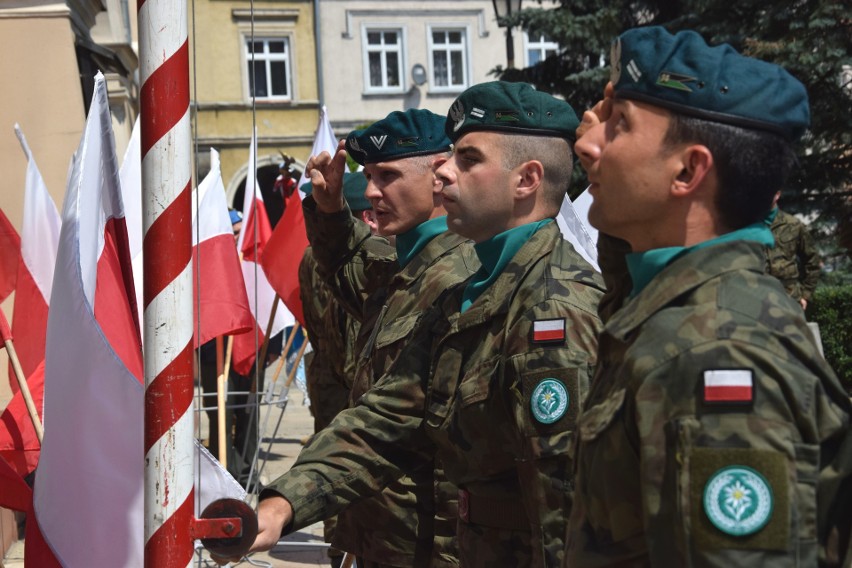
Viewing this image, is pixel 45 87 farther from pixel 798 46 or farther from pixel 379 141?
pixel 798 46

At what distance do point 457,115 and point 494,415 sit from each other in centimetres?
97

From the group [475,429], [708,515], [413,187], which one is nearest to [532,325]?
[475,429]

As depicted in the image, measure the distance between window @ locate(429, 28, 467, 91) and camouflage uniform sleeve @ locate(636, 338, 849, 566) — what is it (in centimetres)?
3364

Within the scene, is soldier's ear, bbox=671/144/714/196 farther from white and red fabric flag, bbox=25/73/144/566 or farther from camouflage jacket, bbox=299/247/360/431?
camouflage jacket, bbox=299/247/360/431

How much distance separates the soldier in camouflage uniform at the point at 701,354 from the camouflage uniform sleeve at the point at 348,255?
10.0 ft

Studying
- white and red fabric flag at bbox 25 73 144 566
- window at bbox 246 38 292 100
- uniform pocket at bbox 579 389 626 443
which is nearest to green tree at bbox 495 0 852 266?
white and red fabric flag at bbox 25 73 144 566

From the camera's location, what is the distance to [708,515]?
176 centimetres

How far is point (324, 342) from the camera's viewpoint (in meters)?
7.00

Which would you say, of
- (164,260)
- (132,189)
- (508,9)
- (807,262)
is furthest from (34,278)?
(508,9)

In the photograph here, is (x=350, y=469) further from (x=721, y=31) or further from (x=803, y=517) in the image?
(x=721, y=31)

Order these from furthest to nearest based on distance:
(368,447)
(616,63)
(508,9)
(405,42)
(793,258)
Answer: (405,42)
(508,9)
(793,258)
(368,447)
(616,63)

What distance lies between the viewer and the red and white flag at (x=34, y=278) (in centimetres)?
577

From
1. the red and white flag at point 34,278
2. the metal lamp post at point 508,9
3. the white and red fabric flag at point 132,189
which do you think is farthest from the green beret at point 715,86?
the metal lamp post at point 508,9

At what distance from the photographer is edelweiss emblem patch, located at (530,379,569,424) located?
2.76 m
